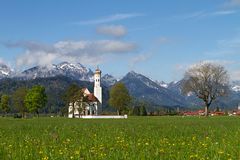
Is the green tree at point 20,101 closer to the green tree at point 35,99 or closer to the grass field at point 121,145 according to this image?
the green tree at point 35,99

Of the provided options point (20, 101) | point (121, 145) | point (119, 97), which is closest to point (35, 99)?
point (20, 101)

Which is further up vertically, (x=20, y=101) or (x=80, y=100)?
(x=20, y=101)

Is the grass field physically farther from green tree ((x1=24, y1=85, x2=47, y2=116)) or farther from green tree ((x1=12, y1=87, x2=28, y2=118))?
green tree ((x1=12, y1=87, x2=28, y2=118))

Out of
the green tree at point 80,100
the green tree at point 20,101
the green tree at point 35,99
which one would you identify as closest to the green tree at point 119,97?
the green tree at point 80,100

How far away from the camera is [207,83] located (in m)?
122

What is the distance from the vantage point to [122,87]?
151 m

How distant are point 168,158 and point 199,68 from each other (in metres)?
117

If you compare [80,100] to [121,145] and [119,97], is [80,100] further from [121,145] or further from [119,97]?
[121,145]

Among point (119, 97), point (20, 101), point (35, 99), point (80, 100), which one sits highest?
point (119, 97)

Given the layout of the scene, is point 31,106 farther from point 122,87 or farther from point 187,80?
point 187,80

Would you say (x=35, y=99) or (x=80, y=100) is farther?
(x=80, y=100)

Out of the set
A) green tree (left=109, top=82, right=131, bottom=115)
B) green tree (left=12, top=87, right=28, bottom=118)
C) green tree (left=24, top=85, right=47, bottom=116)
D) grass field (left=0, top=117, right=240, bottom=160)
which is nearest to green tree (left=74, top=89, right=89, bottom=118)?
green tree (left=24, top=85, right=47, bottom=116)

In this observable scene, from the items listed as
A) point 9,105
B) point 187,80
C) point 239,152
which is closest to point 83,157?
point 239,152

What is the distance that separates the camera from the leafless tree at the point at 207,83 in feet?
395
